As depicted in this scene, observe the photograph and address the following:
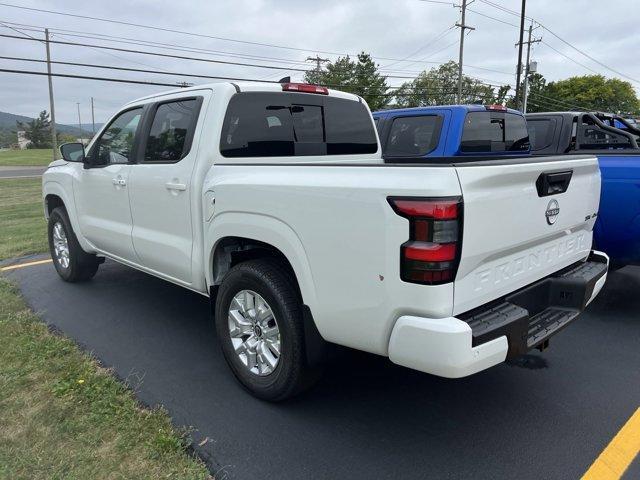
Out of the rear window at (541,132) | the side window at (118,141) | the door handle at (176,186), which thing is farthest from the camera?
the rear window at (541,132)

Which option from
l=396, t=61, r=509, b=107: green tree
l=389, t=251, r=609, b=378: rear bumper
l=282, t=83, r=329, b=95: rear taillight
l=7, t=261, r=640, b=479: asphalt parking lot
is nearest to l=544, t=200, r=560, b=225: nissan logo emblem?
l=389, t=251, r=609, b=378: rear bumper

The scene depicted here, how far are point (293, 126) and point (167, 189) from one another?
104 cm

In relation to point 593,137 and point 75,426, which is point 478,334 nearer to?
point 75,426

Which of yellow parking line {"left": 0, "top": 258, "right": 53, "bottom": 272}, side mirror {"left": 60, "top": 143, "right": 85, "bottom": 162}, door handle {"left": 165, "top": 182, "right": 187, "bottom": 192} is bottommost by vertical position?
yellow parking line {"left": 0, "top": 258, "right": 53, "bottom": 272}

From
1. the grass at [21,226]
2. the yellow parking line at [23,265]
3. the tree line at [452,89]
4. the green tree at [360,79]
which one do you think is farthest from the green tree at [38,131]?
the yellow parking line at [23,265]

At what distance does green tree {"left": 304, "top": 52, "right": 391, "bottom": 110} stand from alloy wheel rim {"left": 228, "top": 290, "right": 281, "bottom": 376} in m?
40.5

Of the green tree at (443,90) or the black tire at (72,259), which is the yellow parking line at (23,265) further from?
the green tree at (443,90)

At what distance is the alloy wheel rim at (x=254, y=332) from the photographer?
9.50 ft

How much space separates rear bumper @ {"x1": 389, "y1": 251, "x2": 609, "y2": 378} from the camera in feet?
6.84

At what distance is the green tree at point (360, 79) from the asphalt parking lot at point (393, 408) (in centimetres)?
3995

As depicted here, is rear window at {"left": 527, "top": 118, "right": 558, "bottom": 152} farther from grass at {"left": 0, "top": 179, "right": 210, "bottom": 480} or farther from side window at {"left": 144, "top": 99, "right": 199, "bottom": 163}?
grass at {"left": 0, "top": 179, "right": 210, "bottom": 480}

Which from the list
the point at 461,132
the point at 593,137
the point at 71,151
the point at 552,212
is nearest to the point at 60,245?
the point at 71,151

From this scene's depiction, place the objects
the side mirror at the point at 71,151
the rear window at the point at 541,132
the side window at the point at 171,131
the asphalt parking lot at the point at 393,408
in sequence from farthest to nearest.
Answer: the rear window at the point at 541,132 < the side mirror at the point at 71,151 < the side window at the point at 171,131 < the asphalt parking lot at the point at 393,408

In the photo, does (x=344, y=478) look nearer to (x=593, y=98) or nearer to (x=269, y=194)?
(x=269, y=194)
